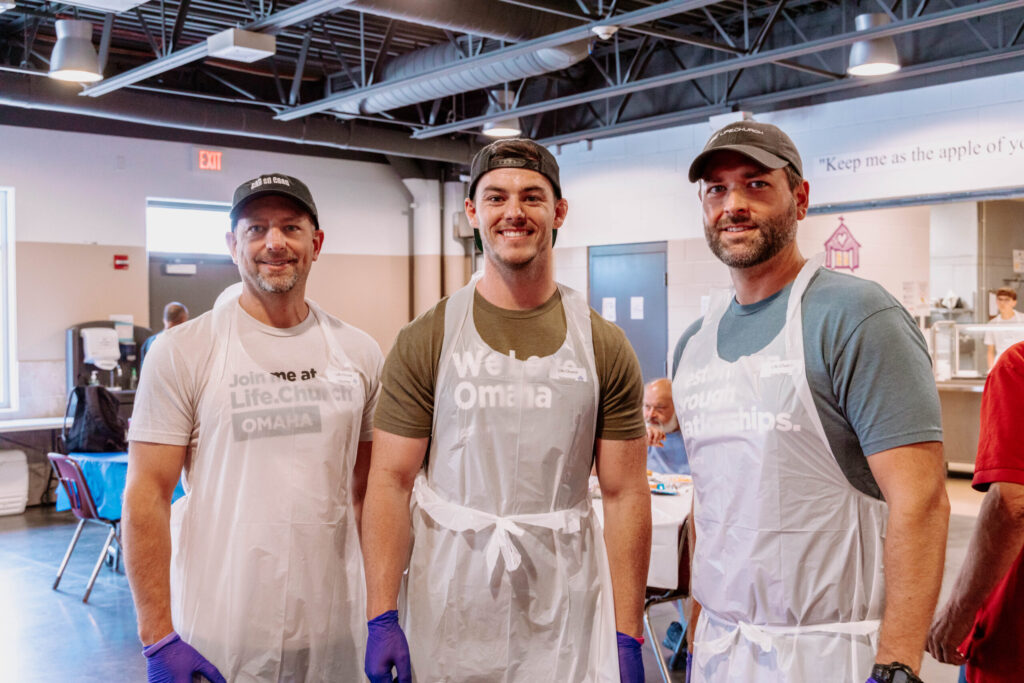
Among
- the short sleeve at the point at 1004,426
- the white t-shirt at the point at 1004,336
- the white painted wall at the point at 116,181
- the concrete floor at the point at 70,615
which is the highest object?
the white painted wall at the point at 116,181

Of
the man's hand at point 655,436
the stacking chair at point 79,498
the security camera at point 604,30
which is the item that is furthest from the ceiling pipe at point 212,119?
the man's hand at point 655,436

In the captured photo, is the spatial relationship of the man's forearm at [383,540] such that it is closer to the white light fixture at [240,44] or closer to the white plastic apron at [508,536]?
the white plastic apron at [508,536]

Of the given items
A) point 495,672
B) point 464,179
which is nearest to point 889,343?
point 495,672

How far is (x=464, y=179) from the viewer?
11.5 meters

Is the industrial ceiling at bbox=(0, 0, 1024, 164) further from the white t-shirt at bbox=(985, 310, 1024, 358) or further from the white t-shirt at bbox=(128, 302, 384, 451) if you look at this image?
the white t-shirt at bbox=(128, 302, 384, 451)

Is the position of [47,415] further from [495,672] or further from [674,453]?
[495,672]

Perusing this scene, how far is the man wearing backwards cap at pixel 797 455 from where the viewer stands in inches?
64.9

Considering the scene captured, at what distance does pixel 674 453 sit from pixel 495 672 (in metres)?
2.96

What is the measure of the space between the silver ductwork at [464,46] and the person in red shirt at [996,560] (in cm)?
516

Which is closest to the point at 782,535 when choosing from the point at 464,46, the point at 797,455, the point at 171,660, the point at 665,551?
the point at 797,455

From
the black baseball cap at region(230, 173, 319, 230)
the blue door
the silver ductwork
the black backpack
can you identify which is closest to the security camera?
the silver ductwork

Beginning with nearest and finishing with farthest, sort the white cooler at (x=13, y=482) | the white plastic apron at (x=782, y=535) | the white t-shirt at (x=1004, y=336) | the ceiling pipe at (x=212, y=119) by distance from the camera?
the white plastic apron at (x=782, y=535), the ceiling pipe at (x=212, y=119), the white cooler at (x=13, y=482), the white t-shirt at (x=1004, y=336)

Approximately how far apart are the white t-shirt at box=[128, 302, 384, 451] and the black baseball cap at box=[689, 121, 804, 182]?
96 centimetres

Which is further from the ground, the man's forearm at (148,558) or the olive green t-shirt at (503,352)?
the olive green t-shirt at (503,352)
